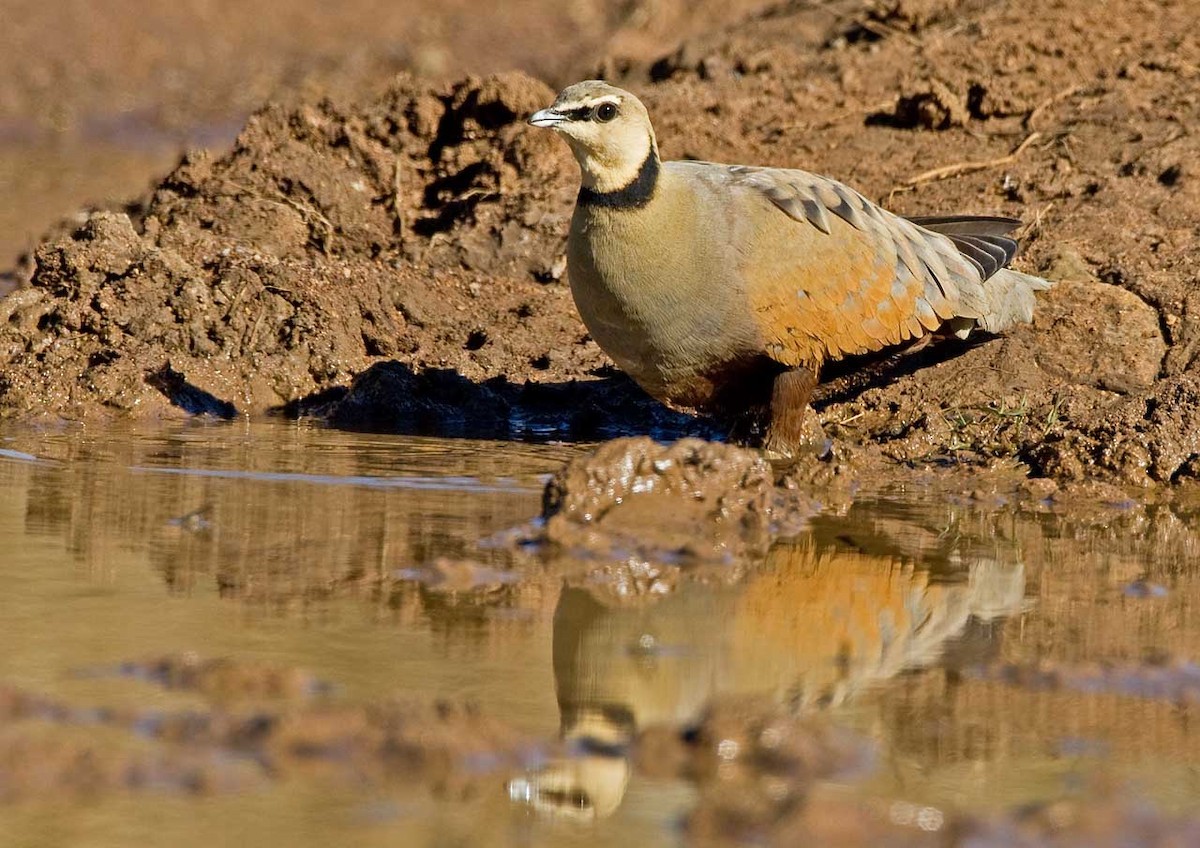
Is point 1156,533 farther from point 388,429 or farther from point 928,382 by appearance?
point 388,429

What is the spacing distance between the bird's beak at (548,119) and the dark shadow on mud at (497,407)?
1779 millimetres

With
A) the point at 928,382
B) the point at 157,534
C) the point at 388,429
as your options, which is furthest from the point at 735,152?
the point at 157,534

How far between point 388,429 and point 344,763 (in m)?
4.61

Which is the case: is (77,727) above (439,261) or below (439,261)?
below

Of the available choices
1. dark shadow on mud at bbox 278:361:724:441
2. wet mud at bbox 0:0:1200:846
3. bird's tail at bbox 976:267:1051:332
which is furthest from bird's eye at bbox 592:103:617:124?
bird's tail at bbox 976:267:1051:332

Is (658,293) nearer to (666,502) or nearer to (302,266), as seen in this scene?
(666,502)

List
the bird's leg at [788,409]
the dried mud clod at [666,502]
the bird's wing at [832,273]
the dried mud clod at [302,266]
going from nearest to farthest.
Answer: the dried mud clod at [666,502] < the bird's wing at [832,273] < the bird's leg at [788,409] < the dried mud clod at [302,266]

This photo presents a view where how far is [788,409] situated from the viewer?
788cm

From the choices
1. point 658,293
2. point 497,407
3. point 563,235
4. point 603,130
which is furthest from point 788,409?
point 563,235

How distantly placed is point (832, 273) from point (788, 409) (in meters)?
0.62

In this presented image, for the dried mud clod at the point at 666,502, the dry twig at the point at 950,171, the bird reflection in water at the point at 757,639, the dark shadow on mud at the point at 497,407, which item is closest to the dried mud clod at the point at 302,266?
the dark shadow on mud at the point at 497,407

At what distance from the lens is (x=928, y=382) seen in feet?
29.0

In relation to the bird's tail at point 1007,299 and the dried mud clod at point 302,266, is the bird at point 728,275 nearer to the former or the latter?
the bird's tail at point 1007,299

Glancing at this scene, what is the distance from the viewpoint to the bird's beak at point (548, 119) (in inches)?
293
